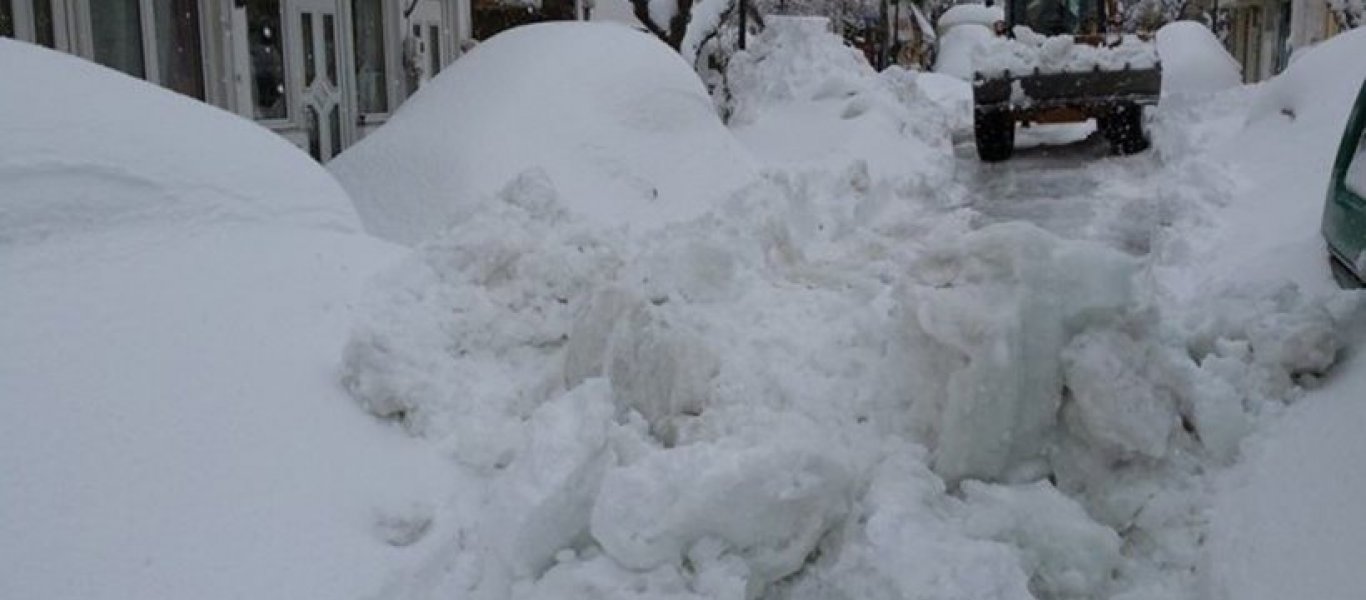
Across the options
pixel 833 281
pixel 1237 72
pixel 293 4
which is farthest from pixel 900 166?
pixel 1237 72

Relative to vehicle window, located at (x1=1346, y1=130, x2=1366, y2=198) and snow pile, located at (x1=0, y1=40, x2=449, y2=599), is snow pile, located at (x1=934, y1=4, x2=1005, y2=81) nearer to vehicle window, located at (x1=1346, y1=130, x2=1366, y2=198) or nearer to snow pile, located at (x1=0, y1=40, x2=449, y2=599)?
vehicle window, located at (x1=1346, y1=130, x2=1366, y2=198)

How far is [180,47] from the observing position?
10.7 m

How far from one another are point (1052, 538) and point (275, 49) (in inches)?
398

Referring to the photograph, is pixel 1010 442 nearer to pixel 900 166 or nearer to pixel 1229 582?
pixel 1229 582

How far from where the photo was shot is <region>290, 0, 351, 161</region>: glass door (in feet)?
41.8

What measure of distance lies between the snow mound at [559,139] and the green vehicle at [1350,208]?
403 cm

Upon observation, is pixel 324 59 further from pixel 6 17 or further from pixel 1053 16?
pixel 1053 16

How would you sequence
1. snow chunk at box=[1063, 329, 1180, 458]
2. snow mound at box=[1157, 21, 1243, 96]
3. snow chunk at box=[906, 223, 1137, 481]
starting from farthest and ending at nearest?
1. snow mound at box=[1157, 21, 1243, 96]
2. snow chunk at box=[906, 223, 1137, 481]
3. snow chunk at box=[1063, 329, 1180, 458]

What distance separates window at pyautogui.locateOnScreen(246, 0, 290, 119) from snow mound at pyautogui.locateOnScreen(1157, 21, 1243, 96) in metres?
14.7

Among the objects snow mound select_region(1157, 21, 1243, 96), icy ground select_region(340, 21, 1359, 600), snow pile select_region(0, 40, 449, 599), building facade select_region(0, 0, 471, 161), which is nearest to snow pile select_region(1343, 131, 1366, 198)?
icy ground select_region(340, 21, 1359, 600)

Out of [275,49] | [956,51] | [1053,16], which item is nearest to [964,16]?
[956,51]

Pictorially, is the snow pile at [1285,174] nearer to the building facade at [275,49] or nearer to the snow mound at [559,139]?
the snow mound at [559,139]

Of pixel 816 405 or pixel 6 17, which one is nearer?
pixel 816 405

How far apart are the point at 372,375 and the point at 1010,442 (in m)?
2.13
